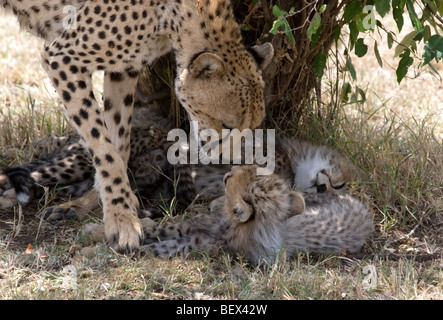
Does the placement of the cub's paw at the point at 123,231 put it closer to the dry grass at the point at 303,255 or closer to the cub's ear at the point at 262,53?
the dry grass at the point at 303,255

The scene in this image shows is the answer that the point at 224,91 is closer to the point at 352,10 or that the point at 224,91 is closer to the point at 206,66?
the point at 206,66

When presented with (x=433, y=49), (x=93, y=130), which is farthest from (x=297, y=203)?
(x=93, y=130)

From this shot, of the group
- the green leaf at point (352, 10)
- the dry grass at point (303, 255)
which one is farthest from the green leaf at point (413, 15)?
the dry grass at point (303, 255)

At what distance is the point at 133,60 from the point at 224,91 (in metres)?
0.53

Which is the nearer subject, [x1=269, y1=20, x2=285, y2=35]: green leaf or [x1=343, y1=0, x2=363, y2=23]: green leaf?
[x1=269, y1=20, x2=285, y2=35]: green leaf

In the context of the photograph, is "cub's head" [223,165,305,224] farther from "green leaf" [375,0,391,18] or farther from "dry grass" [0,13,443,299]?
"green leaf" [375,0,391,18]

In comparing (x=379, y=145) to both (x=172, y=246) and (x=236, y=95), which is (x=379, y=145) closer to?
(x=236, y=95)

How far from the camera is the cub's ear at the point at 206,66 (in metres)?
3.74

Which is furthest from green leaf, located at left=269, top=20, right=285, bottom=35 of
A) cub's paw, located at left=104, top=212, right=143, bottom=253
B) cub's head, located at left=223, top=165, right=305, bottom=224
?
cub's paw, located at left=104, top=212, right=143, bottom=253

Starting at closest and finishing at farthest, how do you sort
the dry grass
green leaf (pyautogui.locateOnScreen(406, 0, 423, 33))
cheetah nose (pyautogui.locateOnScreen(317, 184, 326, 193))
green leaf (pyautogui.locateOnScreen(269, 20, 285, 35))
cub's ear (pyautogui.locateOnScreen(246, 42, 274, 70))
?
the dry grass → green leaf (pyautogui.locateOnScreen(269, 20, 285, 35)) → green leaf (pyautogui.locateOnScreen(406, 0, 423, 33)) → cub's ear (pyautogui.locateOnScreen(246, 42, 274, 70)) → cheetah nose (pyautogui.locateOnScreen(317, 184, 326, 193))

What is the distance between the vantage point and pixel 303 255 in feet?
11.5

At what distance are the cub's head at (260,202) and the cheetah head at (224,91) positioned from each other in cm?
43

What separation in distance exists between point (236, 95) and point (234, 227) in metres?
0.75

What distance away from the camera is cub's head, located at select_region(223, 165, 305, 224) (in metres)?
3.56
